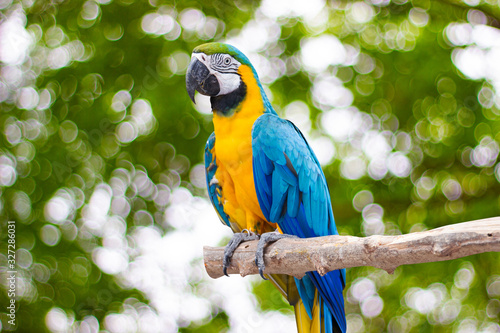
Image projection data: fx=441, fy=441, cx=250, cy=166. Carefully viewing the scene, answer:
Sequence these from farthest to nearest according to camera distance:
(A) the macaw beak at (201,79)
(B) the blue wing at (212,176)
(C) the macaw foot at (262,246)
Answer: (B) the blue wing at (212,176)
(A) the macaw beak at (201,79)
(C) the macaw foot at (262,246)

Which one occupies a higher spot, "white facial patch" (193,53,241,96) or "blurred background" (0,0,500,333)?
"white facial patch" (193,53,241,96)

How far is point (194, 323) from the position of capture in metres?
5.69

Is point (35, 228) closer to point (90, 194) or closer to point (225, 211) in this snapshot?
point (90, 194)

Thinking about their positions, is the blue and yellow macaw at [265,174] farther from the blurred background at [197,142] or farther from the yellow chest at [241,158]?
the blurred background at [197,142]

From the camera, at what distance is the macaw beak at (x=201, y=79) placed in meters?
2.70

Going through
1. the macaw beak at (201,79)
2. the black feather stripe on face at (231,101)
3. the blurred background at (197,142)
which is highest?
the macaw beak at (201,79)

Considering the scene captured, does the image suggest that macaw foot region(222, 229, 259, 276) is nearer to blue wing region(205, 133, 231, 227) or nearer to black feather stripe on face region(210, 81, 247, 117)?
blue wing region(205, 133, 231, 227)

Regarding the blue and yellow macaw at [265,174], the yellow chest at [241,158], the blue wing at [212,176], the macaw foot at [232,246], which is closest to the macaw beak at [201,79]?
the blue and yellow macaw at [265,174]

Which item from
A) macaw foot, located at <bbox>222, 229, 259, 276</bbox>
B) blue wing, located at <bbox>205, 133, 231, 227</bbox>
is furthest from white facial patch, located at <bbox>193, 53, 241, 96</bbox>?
macaw foot, located at <bbox>222, 229, 259, 276</bbox>

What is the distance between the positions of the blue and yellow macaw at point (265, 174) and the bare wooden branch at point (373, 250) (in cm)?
14

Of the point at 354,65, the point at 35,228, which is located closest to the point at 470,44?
the point at 354,65

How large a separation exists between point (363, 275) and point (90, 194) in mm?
3633

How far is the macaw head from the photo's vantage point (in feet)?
8.87

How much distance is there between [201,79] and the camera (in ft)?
8.90
